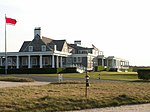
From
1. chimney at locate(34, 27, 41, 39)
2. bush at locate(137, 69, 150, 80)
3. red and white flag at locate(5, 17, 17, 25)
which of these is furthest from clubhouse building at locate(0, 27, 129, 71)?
bush at locate(137, 69, 150, 80)

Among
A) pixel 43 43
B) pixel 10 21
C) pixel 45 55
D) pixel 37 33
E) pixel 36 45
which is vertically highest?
pixel 37 33

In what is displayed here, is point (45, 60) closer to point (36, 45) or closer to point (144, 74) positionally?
point (36, 45)

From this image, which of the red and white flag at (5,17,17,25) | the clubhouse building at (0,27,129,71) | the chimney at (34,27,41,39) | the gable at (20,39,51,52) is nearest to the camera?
the red and white flag at (5,17,17,25)

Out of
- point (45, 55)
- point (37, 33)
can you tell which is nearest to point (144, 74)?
point (45, 55)

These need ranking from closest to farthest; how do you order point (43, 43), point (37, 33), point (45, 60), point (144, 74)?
1. point (144, 74)
2. point (43, 43)
3. point (45, 60)
4. point (37, 33)

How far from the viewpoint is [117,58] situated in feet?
310

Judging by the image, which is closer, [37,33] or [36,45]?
[36,45]

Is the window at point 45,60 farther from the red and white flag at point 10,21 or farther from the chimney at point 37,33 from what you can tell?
the red and white flag at point 10,21

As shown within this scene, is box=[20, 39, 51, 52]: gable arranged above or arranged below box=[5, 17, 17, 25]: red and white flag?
below

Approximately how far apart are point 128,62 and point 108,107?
102 metres

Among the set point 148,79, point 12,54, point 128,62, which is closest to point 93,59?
point 12,54

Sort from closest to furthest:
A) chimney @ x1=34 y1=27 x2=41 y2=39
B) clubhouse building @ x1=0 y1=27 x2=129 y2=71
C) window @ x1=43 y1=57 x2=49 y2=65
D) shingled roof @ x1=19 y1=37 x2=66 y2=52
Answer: clubhouse building @ x1=0 y1=27 x2=129 y2=71 < shingled roof @ x1=19 y1=37 x2=66 y2=52 < window @ x1=43 y1=57 x2=49 y2=65 < chimney @ x1=34 y1=27 x2=41 y2=39

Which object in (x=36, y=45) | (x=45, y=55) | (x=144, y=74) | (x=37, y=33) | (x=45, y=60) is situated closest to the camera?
(x=144, y=74)

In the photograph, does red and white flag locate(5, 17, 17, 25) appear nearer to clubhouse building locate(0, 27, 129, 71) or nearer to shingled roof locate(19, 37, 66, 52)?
clubhouse building locate(0, 27, 129, 71)
